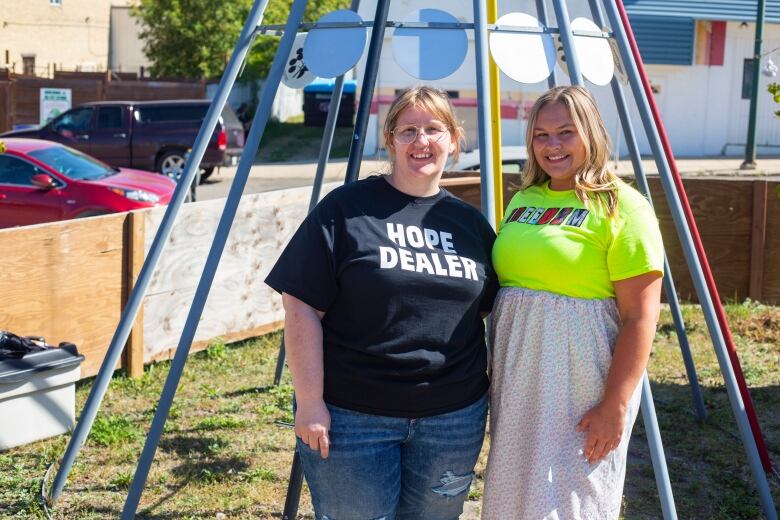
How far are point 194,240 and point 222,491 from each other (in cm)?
263

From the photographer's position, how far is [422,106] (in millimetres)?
2799

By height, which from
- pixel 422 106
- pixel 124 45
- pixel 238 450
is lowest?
pixel 238 450

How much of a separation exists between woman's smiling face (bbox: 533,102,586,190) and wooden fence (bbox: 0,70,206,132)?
2437cm

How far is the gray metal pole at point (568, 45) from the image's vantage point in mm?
3773

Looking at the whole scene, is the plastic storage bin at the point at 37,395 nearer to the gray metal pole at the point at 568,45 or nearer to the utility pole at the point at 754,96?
the gray metal pole at the point at 568,45

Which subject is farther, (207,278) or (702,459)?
(702,459)

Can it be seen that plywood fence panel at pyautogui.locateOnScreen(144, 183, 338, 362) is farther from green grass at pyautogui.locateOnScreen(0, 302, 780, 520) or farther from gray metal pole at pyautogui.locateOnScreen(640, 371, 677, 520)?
gray metal pole at pyautogui.locateOnScreen(640, 371, 677, 520)

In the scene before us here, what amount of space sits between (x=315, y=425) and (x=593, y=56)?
224 cm

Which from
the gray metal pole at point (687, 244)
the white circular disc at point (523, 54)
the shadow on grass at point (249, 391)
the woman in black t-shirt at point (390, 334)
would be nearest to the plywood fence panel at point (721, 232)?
the shadow on grass at point (249, 391)

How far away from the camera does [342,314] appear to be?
268 centimetres

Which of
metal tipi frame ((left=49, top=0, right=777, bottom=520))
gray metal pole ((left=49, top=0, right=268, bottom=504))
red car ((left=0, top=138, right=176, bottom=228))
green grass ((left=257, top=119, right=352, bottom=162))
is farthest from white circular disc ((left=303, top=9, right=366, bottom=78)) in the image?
green grass ((left=257, top=119, right=352, bottom=162))

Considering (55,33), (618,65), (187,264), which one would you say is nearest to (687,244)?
(618,65)

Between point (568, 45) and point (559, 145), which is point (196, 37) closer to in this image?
point (568, 45)

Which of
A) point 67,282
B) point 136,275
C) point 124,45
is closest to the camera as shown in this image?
point 67,282
